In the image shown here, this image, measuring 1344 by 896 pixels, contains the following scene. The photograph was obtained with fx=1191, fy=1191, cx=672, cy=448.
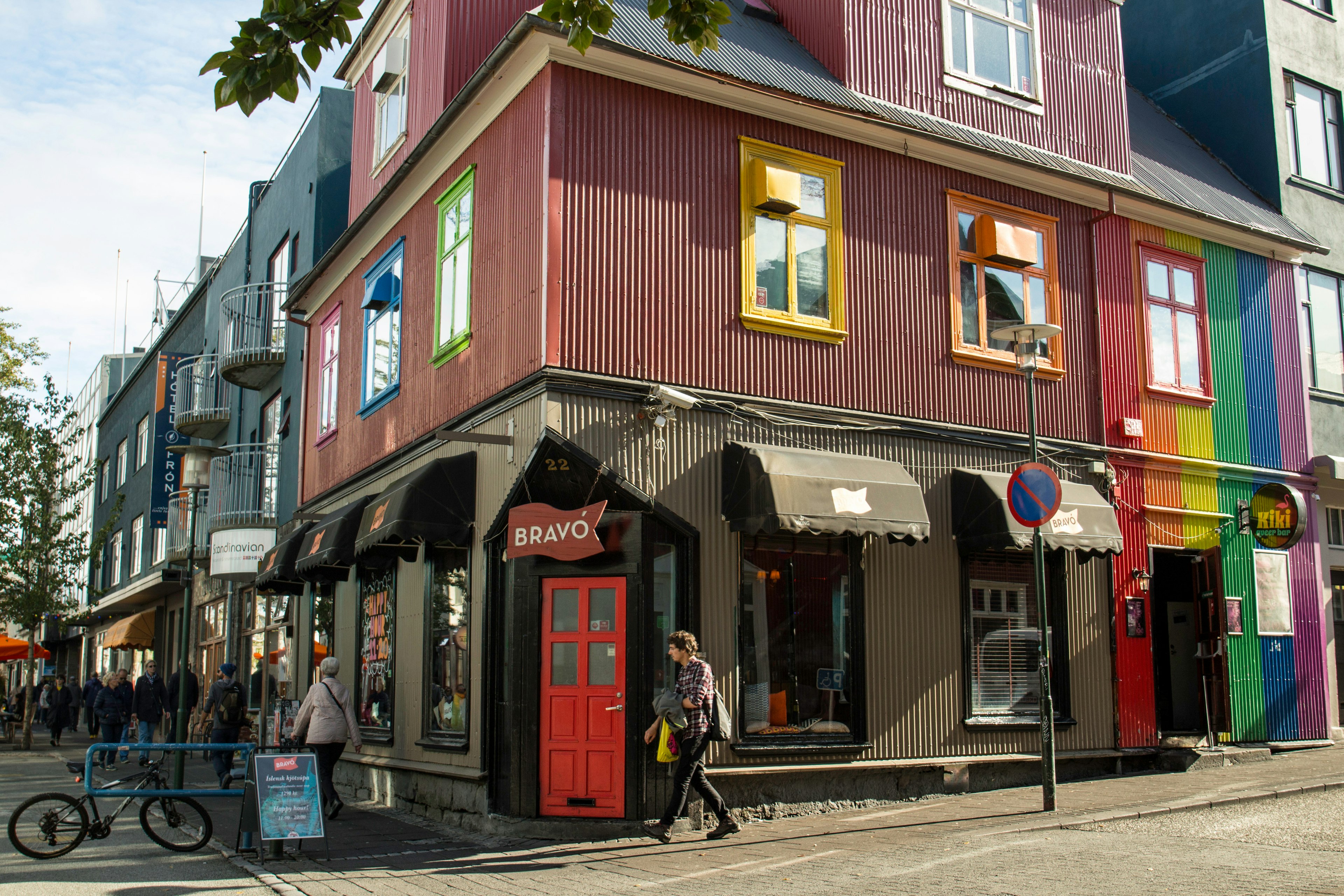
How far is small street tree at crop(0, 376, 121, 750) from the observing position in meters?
29.8

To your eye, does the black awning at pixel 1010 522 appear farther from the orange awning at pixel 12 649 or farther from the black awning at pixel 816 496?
the orange awning at pixel 12 649

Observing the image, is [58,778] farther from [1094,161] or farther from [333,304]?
[1094,161]

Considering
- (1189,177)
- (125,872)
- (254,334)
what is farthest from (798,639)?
(254,334)

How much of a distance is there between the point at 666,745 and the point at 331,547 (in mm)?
5642

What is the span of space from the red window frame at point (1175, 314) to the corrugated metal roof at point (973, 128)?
673 millimetres

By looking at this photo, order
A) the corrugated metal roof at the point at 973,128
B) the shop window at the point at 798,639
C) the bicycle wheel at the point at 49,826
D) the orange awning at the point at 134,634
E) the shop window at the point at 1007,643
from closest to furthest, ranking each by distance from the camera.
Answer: the bicycle wheel at the point at 49,826
the shop window at the point at 798,639
the corrugated metal roof at the point at 973,128
the shop window at the point at 1007,643
the orange awning at the point at 134,634

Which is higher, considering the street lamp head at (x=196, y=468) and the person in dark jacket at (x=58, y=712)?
the street lamp head at (x=196, y=468)

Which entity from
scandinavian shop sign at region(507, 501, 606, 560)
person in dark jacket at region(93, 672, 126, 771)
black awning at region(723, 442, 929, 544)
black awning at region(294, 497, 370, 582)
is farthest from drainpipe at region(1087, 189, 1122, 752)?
person in dark jacket at region(93, 672, 126, 771)

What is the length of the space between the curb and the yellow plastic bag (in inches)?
104

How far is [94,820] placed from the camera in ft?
32.1

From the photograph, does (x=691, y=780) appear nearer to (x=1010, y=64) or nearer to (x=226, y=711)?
(x=226, y=711)

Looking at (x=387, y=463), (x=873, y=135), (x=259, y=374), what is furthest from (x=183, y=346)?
(x=873, y=135)

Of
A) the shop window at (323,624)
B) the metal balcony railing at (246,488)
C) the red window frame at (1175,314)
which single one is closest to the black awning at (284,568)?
the shop window at (323,624)

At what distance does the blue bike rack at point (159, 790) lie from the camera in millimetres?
9430
